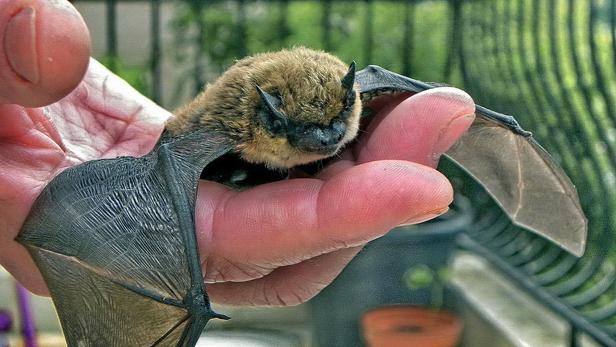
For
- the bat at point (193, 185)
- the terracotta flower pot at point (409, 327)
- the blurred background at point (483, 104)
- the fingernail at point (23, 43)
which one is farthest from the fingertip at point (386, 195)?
the terracotta flower pot at point (409, 327)

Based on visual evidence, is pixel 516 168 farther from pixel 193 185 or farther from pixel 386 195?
pixel 193 185

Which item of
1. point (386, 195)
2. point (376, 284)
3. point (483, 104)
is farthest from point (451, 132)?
point (483, 104)

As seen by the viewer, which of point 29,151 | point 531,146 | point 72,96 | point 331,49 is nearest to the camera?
point 29,151

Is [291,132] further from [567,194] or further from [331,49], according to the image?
[331,49]

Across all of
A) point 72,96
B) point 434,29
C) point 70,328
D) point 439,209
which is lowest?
point 434,29

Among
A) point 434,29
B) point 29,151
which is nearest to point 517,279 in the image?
point 434,29

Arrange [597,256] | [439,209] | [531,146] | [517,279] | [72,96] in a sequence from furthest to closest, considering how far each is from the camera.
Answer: [517,279]
[597,256]
[72,96]
[531,146]
[439,209]

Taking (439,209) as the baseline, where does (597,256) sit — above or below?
below

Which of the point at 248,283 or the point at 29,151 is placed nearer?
the point at 29,151
